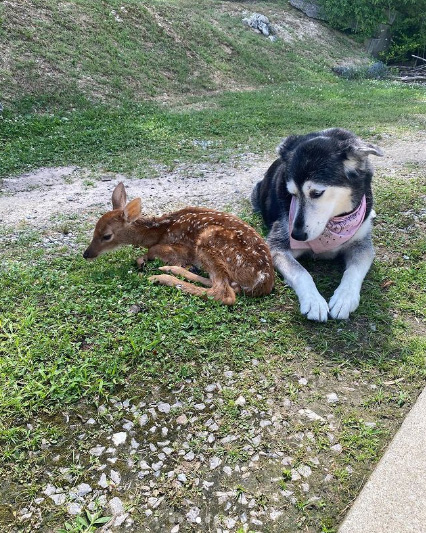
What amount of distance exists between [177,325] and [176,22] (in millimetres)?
17153

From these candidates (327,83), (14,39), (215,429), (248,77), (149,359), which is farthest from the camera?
(327,83)

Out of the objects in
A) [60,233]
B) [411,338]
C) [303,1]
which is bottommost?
[60,233]

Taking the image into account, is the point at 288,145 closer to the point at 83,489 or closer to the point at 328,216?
the point at 328,216

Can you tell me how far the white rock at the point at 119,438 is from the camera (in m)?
3.15

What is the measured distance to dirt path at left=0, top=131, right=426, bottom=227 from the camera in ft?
22.6

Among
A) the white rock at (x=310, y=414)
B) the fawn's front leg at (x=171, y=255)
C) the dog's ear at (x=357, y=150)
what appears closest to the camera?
the white rock at (x=310, y=414)

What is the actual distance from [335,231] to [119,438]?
2984 mm

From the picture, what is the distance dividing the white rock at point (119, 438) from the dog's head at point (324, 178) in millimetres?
2462

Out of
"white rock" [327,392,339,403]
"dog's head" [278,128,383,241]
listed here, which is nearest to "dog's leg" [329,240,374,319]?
"dog's head" [278,128,383,241]

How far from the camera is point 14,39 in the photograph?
12.8m

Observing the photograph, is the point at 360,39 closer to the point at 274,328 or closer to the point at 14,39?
the point at 14,39

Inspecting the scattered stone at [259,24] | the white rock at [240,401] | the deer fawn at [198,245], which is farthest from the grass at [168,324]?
the scattered stone at [259,24]

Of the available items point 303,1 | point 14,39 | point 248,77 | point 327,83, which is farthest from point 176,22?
point 303,1

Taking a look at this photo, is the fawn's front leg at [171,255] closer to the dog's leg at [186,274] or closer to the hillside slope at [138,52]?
the dog's leg at [186,274]
